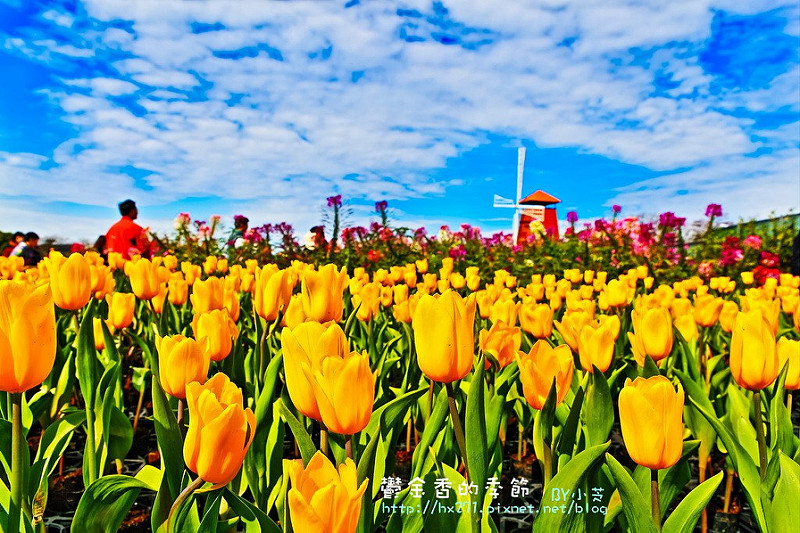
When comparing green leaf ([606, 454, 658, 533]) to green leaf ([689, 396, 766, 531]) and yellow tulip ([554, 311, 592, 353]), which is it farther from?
yellow tulip ([554, 311, 592, 353])

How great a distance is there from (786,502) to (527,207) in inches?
1183

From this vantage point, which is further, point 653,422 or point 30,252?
point 30,252

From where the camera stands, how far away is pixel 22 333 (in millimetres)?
1049

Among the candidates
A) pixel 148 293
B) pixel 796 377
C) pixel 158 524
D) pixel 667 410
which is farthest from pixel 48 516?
pixel 796 377

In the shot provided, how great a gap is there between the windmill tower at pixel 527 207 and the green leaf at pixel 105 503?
26323 millimetres

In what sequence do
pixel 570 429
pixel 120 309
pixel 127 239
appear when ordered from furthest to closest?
pixel 127 239, pixel 120 309, pixel 570 429

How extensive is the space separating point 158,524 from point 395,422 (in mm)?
637

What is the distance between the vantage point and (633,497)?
1.15m

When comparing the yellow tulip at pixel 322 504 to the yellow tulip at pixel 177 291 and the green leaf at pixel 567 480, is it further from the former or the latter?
the yellow tulip at pixel 177 291

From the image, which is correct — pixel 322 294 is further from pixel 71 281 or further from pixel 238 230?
pixel 238 230

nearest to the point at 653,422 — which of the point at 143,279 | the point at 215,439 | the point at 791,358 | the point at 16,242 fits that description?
the point at 215,439

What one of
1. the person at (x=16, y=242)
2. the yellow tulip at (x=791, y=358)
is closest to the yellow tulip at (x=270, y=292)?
the yellow tulip at (x=791, y=358)

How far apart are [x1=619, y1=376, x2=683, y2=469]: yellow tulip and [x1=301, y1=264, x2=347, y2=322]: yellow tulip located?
3.13 feet

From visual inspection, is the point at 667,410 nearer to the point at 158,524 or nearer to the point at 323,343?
the point at 323,343
